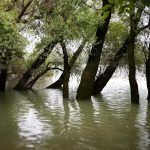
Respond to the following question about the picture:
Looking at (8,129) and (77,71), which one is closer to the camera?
(8,129)

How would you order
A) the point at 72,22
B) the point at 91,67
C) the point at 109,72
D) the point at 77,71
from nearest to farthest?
the point at 72,22 < the point at 91,67 < the point at 109,72 < the point at 77,71

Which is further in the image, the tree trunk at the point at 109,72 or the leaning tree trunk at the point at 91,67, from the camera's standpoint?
the tree trunk at the point at 109,72

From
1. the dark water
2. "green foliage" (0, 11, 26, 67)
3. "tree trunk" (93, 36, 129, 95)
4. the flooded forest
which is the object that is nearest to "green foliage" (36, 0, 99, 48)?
the flooded forest

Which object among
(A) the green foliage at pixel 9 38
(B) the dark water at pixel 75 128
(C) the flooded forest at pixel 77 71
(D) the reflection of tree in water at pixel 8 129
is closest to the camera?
(D) the reflection of tree in water at pixel 8 129

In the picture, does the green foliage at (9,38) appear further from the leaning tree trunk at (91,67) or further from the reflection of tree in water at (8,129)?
the leaning tree trunk at (91,67)

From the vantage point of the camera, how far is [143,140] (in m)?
10.9

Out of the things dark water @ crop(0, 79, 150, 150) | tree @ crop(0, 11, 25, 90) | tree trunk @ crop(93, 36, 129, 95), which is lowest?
dark water @ crop(0, 79, 150, 150)

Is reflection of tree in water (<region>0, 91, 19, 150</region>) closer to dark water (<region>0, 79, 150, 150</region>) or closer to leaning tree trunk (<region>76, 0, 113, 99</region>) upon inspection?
dark water (<region>0, 79, 150, 150</region>)

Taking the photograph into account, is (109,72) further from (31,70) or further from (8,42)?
(8,42)

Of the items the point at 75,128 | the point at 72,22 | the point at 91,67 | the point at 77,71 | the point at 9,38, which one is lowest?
the point at 75,128

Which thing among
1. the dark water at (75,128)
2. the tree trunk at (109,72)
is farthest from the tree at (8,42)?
the tree trunk at (109,72)

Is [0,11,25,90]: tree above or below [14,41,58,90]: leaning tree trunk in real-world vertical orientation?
above

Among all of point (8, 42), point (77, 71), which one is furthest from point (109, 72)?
point (8, 42)

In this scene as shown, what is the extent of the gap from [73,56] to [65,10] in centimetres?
518
